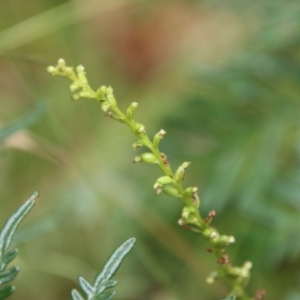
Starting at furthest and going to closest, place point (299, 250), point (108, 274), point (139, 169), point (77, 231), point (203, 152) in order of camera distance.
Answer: point (77, 231) → point (139, 169) → point (203, 152) → point (299, 250) → point (108, 274)

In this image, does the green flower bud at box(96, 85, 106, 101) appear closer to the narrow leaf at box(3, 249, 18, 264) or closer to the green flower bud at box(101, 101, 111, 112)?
the green flower bud at box(101, 101, 111, 112)

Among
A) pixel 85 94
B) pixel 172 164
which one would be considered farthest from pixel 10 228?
pixel 172 164

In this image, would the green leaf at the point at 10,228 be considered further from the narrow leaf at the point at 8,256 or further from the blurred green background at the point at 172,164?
the blurred green background at the point at 172,164

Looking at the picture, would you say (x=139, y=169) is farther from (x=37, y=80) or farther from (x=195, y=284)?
(x=37, y=80)

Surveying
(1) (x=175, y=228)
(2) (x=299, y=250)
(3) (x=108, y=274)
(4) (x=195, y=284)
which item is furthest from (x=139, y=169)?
(3) (x=108, y=274)

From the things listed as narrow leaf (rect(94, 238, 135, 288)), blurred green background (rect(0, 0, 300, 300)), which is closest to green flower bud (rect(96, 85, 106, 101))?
narrow leaf (rect(94, 238, 135, 288))

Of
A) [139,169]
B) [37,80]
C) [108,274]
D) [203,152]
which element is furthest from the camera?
[37,80]

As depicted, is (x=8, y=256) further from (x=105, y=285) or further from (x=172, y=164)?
(x=172, y=164)
